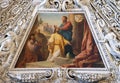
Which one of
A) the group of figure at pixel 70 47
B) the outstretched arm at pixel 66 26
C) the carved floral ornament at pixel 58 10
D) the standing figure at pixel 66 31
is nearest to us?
the carved floral ornament at pixel 58 10

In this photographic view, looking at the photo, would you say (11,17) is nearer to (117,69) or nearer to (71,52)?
(71,52)

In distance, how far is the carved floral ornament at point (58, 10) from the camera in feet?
12.8

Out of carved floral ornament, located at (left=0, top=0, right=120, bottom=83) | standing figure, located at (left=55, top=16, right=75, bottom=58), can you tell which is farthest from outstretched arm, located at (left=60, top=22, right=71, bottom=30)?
carved floral ornament, located at (left=0, top=0, right=120, bottom=83)

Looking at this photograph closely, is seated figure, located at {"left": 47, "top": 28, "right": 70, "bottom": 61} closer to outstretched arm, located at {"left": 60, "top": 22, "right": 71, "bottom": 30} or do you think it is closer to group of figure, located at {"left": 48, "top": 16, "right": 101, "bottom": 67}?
group of figure, located at {"left": 48, "top": 16, "right": 101, "bottom": 67}

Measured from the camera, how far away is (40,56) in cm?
420

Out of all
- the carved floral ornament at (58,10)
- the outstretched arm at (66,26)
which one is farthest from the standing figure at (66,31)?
the carved floral ornament at (58,10)

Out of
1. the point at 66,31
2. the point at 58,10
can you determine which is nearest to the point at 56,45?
the point at 66,31

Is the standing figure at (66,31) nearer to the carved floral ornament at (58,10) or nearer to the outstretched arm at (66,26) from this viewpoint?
the outstretched arm at (66,26)

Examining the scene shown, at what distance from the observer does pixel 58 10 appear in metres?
5.06

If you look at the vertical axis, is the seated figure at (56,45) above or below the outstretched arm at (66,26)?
below

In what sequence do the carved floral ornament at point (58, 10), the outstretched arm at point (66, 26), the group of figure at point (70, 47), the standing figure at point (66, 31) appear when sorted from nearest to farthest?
the carved floral ornament at point (58, 10), the group of figure at point (70, 47), the standing figure at point (66, 31), the outstretched arm at point (66, 26)

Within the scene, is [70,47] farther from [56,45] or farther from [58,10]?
A: [58,10]

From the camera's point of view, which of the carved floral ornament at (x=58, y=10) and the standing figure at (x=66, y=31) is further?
the standing figure at (x=66, y=31)

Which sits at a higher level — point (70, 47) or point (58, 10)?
point (58, 10)
